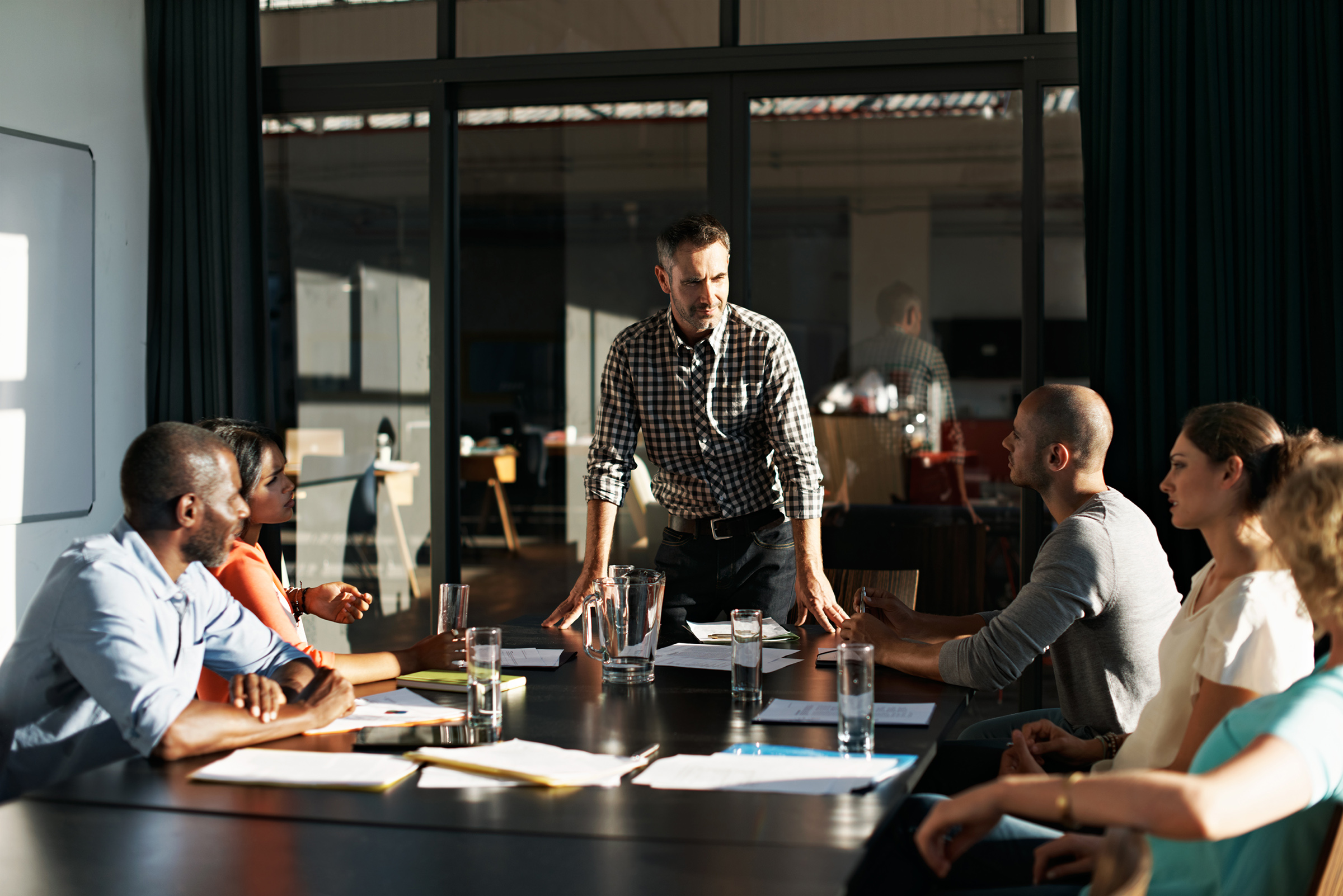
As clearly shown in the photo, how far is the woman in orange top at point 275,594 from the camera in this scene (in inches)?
83.8

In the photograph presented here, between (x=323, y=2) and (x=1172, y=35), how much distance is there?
9.28 ft

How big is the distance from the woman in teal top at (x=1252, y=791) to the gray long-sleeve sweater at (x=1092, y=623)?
623 mm

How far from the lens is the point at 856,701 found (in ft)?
5.39

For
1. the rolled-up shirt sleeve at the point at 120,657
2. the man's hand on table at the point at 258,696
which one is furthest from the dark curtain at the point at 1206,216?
the rolled-up shirt sleeve at the point at 120,657

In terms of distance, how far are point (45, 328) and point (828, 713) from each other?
3.08 metres

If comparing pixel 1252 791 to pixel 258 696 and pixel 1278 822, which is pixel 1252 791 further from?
pixel 258 696

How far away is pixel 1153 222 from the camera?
3.52 metres

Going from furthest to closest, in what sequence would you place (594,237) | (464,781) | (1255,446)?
(594,237), (1255,446), (464,781)

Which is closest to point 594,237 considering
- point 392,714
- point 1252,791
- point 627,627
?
point 627,627

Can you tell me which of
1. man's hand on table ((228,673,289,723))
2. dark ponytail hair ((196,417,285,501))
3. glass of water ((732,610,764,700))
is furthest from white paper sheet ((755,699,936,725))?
dark ponytail hair ((196,417,285,501))

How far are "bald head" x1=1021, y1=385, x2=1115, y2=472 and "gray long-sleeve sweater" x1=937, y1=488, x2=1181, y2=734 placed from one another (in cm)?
9

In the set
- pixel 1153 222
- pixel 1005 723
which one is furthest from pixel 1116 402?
pixel 1005 723

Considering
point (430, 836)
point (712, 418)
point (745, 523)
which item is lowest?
point (430, 836)

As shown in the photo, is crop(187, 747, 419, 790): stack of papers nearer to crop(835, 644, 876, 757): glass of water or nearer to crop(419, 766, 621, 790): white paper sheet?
crop(419, 766, 621, 790): white paper sheet
